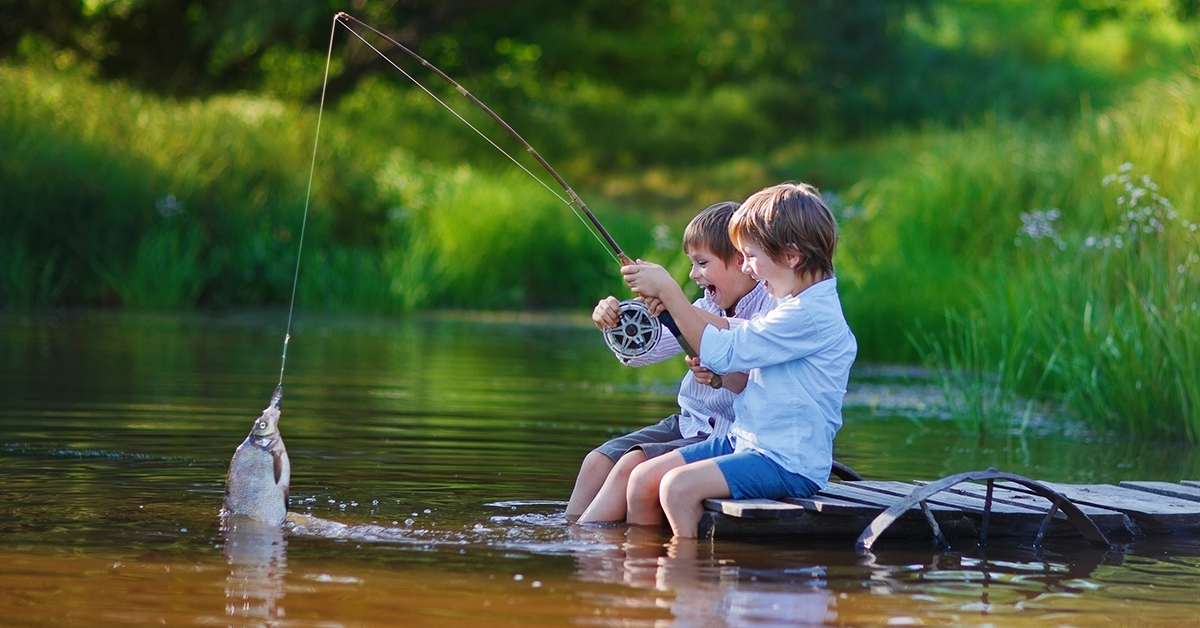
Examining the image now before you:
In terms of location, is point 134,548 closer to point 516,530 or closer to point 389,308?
point 516,530

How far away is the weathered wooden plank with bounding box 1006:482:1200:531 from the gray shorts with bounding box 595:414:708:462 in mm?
1147

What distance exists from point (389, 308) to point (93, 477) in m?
10.7

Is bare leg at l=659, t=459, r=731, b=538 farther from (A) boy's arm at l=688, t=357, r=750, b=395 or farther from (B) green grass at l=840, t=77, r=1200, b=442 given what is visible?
(B) green grass at l=840, t=77, r=1200, b=442

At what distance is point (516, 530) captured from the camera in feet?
15.6

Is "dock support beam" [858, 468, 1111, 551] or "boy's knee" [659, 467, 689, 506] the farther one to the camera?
"boy's knee" [659, 467, 689, 506]

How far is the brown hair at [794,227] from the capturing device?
15.4 ft

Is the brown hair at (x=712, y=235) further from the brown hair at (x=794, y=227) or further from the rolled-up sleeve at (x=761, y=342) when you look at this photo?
the rolled-up sleeve at (x=761, y=342)

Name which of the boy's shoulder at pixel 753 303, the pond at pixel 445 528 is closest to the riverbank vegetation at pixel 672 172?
the pond at pixel 445 528

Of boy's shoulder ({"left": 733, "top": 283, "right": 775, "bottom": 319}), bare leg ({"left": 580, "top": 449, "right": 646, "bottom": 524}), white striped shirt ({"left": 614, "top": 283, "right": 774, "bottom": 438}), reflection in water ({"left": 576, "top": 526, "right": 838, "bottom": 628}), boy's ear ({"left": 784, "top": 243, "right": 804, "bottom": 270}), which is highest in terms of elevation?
boy's ear ({"left": 784, "top": 243, "right": 804, "bottom": 270})

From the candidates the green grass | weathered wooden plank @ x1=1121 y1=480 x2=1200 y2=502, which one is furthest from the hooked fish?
the green grass

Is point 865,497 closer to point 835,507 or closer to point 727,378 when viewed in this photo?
point 835,507

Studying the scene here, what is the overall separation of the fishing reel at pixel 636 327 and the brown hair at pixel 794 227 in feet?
1.19

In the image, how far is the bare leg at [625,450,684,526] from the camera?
487 cm

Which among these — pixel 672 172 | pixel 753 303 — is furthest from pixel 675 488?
pixel 672 172
